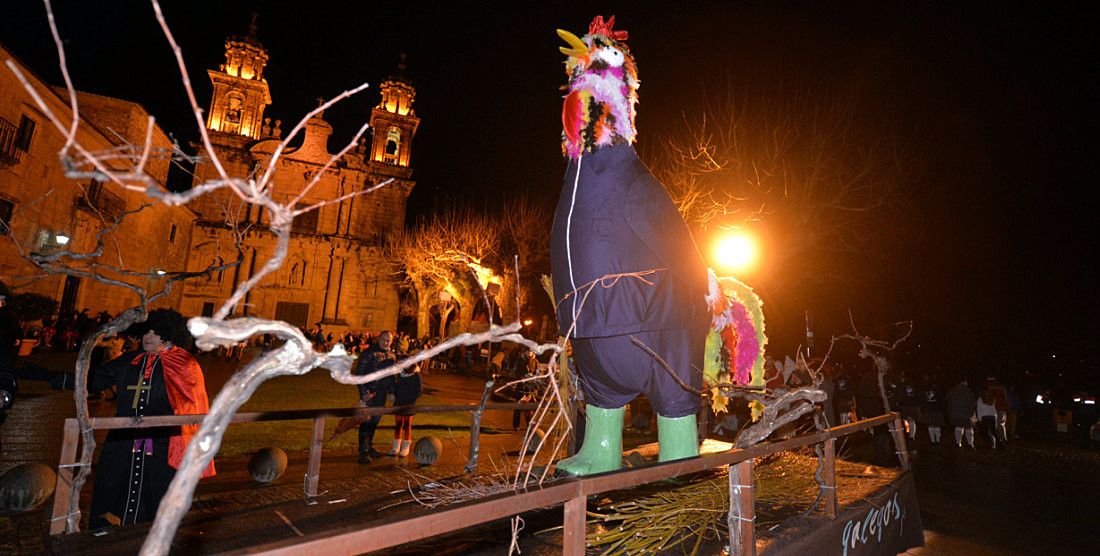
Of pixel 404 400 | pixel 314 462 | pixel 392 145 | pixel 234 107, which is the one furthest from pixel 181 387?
pixel 234 107

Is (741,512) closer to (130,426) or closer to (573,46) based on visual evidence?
(573,46)

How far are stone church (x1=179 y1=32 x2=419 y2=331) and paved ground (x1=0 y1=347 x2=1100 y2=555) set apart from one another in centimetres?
2461

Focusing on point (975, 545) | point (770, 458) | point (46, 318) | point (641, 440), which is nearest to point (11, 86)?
point (46, 318)

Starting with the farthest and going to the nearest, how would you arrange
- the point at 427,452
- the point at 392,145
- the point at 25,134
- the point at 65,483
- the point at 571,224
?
the point at 392,145
the point at 25,134
the point at 427,452
the point at 571,224
the point at 65,483

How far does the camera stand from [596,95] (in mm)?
3701

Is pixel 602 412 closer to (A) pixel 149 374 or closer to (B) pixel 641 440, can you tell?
(A) pixel 149 374

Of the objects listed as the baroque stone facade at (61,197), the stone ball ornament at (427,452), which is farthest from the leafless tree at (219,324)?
the baroque stone facade at (61,197)

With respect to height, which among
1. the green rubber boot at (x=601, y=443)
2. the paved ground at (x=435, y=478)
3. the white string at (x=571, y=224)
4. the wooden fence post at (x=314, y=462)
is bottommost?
the paved ground at (x=435, y=478)

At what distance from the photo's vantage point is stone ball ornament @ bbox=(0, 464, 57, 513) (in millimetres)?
4129

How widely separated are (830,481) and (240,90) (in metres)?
42.6

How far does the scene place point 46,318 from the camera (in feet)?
55.3

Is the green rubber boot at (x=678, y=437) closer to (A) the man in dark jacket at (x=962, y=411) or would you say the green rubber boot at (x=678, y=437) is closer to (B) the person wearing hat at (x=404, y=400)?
(B) the person wearing hat at (x=404, y=400)

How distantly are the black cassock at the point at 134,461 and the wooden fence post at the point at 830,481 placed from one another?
4192mm

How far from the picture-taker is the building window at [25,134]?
1652 cm
